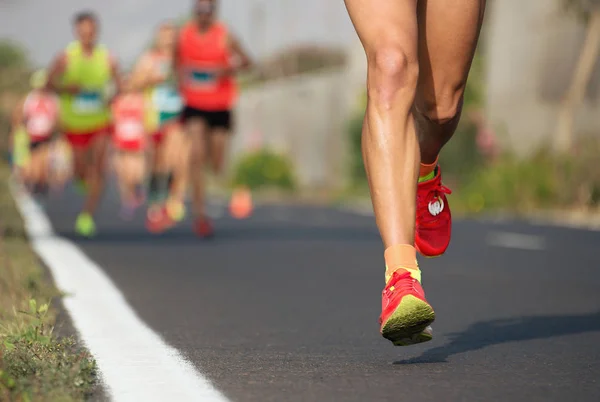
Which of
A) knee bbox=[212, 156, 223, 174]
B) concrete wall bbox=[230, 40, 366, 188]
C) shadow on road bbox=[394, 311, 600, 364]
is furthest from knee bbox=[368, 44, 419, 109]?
concrete wall bbox=[230, 40, 366, 188]

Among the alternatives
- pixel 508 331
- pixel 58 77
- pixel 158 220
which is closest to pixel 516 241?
pixel 158 220

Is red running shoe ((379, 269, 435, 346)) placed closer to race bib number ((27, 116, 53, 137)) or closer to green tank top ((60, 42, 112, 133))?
green tank top ((60, 42, 112, 133))

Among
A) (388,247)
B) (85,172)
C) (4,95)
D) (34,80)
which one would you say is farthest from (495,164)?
(4,95)

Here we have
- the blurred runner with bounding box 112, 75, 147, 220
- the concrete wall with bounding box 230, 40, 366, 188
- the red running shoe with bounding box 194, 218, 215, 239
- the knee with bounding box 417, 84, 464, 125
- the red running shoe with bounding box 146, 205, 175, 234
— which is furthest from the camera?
the concrete wall with bounding box 230, 40, 366, 188

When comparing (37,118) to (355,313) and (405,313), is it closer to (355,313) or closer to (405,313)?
(355,313)

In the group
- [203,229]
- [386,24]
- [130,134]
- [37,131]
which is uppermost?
[386,24]

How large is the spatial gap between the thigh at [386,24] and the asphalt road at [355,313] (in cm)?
109

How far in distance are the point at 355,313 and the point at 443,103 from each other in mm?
1318

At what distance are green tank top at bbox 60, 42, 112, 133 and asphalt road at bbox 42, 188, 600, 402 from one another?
104 centimetres

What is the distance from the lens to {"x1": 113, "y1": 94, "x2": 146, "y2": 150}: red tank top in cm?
2225

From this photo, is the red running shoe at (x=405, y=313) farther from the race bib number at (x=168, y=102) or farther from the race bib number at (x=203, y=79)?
the race bib number at (x=168, y=102)

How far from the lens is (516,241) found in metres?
12.9

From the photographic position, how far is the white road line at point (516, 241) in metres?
12.2

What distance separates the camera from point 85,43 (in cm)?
1393
